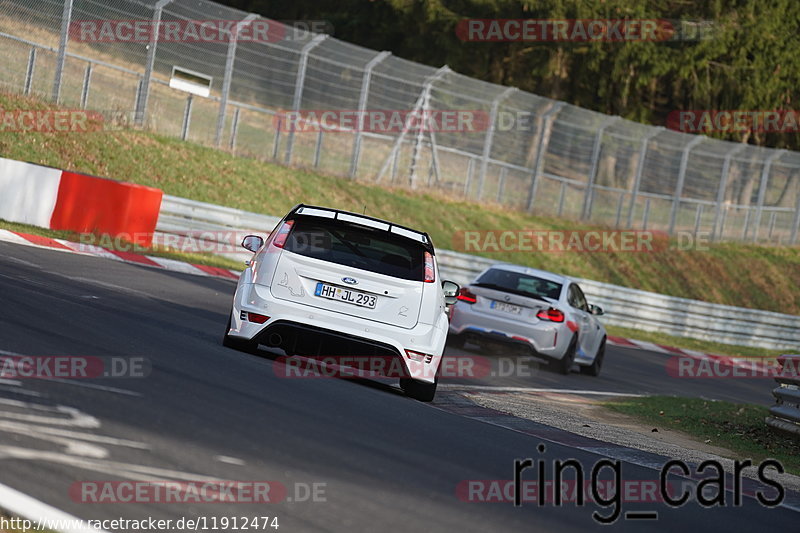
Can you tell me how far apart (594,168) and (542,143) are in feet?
8.24

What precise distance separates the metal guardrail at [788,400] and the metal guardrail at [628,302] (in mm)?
12804

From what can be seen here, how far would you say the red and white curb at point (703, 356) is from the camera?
28.4 m

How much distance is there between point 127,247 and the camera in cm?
2212

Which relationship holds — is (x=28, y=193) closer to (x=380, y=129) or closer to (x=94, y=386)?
(x=94, y=386)

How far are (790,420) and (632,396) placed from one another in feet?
12.6

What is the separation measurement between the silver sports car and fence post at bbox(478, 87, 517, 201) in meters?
16.5

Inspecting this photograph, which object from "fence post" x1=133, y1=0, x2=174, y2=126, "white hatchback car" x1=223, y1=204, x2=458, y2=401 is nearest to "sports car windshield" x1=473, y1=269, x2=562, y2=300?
"white hatchback car" x1=223, y1=204, x2=458, y2=401

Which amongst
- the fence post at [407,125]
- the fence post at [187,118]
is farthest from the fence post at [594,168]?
the fence post at [187,118]

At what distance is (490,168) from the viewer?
37125 mm

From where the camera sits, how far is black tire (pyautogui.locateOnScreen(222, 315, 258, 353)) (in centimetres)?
1123

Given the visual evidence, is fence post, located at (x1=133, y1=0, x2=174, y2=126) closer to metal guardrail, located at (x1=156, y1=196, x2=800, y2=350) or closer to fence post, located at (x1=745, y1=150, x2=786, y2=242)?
metal guardrail, located at (x1=156, y1=196, x2=800, y2=350)

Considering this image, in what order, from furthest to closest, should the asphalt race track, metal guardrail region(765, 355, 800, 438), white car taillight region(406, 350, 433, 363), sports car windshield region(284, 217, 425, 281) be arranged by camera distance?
metal guardrail region(765, 355, 800, 438) < sports car windshield region(284, 217, 425, 281) < white car taillight region(406, 350, 433, 363) < the asphalt race track

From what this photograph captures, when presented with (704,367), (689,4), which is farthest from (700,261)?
(704,367)

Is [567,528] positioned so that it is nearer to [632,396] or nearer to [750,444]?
[750,444]
